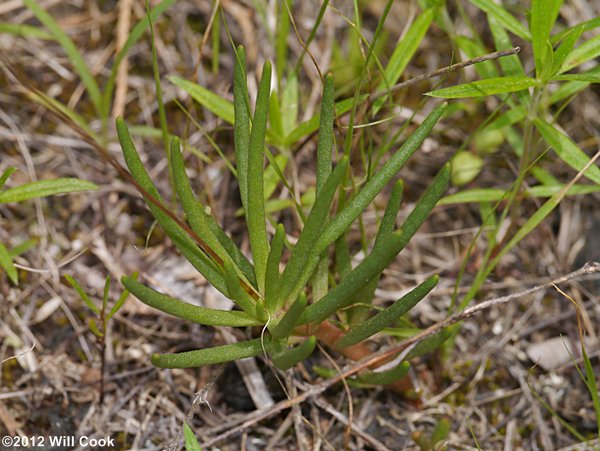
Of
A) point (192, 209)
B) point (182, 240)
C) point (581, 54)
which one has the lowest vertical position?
point (182, 240)

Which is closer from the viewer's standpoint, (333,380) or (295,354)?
(295,354)

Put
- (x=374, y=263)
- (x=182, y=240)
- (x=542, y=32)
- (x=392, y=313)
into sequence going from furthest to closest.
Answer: (x=542, y=32)
(x=182, y=240)
(x=392, y=313)
(x=374, y=263)

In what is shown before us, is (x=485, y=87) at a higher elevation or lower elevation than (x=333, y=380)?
higher

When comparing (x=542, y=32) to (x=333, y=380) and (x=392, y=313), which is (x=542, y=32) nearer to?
(x=392, y=313)

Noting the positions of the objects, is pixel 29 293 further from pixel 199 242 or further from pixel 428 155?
pixel 428 155

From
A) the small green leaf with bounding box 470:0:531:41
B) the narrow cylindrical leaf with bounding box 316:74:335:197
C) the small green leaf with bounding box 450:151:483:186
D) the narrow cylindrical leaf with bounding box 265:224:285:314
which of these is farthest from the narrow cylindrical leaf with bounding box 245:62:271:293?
the small green leaf with bounding box 450:151:483:186

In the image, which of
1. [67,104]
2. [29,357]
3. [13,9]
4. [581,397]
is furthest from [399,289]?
[13,9]

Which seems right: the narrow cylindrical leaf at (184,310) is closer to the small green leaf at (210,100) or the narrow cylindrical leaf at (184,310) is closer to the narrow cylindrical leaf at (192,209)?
the narrow cylindrical leaf at (192,209)

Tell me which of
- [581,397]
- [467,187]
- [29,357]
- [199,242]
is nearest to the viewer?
[199,242]

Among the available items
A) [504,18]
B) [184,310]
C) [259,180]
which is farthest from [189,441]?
[504,18]
